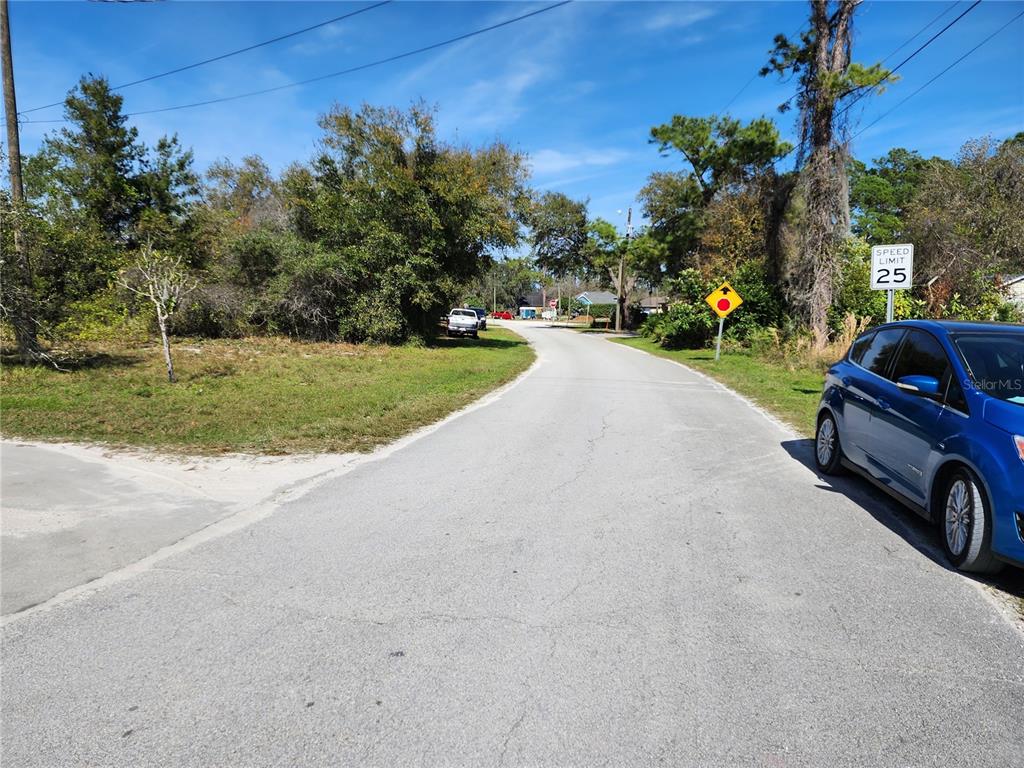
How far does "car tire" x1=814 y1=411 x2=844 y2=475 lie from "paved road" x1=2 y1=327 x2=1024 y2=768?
968 millimetres

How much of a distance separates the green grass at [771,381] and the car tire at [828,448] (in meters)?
2.32

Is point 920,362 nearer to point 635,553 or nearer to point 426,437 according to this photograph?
point 635,553

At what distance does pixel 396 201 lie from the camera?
24.0 meters

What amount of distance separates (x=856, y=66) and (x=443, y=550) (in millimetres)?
21514

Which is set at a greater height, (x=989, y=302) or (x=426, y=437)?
(x=989, y=302)

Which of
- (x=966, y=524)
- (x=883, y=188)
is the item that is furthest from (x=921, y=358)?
(x=883, y=188)

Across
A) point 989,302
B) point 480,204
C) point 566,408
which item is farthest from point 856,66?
point 566,408

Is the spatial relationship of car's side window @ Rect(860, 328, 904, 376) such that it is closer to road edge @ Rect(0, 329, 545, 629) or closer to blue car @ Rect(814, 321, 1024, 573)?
blue car @ Rect(814, 321, 1024, 573)

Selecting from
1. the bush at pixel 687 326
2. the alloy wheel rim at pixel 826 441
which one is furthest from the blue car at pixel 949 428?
the bush at pixel 687 326

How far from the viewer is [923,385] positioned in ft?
15.1

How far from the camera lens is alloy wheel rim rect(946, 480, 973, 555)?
13.3 feet

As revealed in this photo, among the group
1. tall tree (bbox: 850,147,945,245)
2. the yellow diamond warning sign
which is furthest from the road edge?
tall tree (bbox: 850,147,945,245)

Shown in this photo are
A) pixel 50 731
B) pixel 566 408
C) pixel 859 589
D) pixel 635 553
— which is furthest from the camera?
pixel 566 408

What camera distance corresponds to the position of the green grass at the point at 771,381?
1106 centimetres
